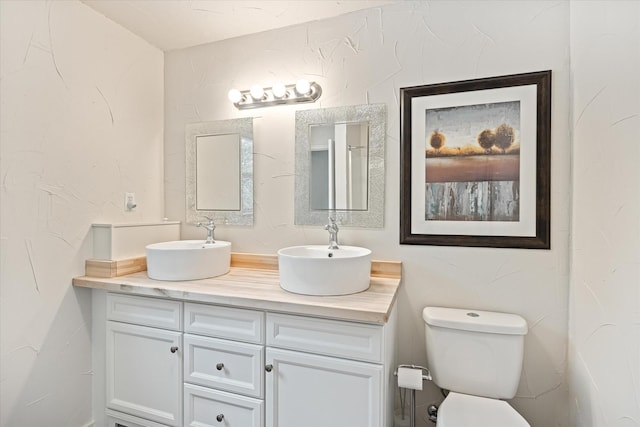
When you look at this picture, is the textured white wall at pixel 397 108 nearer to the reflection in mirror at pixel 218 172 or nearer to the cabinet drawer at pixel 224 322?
the reflection in mirror at pixel 218 172

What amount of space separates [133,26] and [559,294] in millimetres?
2669

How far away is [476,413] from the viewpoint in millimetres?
1285

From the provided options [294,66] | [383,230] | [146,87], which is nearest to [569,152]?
[383,230]

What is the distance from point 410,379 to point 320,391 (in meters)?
0.40

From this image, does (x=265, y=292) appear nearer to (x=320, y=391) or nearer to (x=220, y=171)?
(x=320, y=391)

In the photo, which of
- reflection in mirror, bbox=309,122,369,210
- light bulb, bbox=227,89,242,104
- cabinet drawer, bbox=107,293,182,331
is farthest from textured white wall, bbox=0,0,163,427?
reflection in mirror, bbox=309,122,369,210

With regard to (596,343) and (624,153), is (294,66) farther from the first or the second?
(596,343)

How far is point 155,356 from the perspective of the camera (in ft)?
5.15

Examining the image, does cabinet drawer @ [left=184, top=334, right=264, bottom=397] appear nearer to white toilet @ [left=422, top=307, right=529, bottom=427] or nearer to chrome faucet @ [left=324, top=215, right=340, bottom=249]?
chrome faucet @ [left=324, top=215, right=340, bottom=249]

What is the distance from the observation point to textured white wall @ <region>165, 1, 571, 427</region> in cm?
149

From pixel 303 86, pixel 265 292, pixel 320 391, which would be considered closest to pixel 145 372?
pixel 265 292

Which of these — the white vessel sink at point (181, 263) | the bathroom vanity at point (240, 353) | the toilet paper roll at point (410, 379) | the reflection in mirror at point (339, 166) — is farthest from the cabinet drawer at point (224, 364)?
the reflection in mirror at point (339, 166)

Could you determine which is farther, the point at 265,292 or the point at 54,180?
the point at 54,180

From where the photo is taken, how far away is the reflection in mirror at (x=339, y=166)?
1792 millimetres
